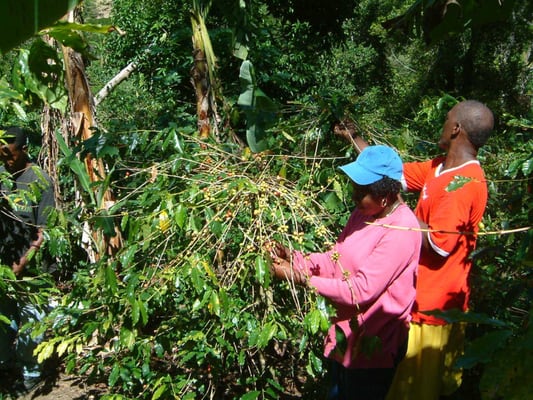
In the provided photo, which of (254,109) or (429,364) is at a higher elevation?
(254,109)

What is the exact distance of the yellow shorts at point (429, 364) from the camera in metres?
2.49

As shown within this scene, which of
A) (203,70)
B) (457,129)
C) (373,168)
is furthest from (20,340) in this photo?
(457,129)

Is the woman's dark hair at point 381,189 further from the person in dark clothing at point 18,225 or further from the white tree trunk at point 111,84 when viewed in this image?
the white tree trunk at point 111,84

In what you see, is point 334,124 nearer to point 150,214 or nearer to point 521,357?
point 150,214

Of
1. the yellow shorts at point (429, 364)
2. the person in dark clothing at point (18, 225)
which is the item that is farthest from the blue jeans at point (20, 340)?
the yellow shorts at point (429, 364)

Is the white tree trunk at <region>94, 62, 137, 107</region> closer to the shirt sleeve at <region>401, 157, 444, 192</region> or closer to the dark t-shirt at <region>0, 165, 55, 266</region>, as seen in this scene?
the dark t-shirt at <region>0, 165, 55, 266</region>

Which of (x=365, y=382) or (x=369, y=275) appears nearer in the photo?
(x=369, y=275)

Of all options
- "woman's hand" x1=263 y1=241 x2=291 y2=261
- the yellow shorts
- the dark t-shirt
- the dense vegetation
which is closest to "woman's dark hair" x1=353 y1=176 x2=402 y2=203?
the dense vegetation

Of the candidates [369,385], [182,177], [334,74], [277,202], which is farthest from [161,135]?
[334,74]

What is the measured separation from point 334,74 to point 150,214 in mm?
12400

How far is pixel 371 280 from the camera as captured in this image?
2.16 metres

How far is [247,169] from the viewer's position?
2539mm

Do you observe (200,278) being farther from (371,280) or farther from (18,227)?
(18,227)

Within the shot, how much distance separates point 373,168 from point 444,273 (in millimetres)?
589
